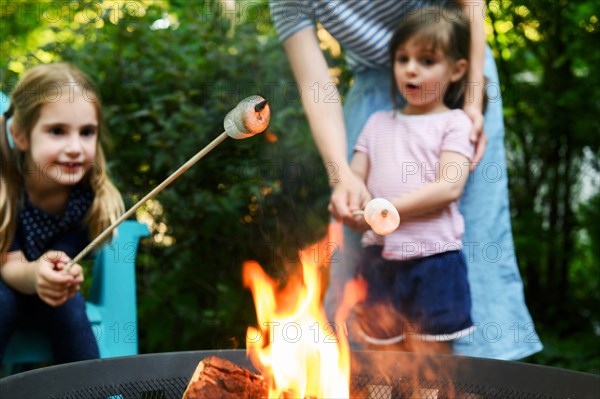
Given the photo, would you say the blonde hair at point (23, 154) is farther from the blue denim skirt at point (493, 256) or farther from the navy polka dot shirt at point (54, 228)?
the blue denim skirt at point (493, 256)

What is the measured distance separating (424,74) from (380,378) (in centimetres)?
86

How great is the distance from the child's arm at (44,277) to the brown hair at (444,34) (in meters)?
1.04

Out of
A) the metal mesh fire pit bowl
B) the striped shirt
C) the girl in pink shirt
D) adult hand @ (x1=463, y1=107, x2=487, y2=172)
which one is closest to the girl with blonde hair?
the metal mesh fire pit bowl

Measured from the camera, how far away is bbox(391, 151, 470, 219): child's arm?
179 cm

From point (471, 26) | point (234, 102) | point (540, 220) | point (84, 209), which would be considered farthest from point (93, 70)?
point (540, 220)

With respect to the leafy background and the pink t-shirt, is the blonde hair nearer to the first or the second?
the leafy background

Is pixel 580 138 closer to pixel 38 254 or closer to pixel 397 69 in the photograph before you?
pixel 397 69

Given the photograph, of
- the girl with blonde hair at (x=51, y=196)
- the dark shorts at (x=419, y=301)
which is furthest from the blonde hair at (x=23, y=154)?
the dark shorts at (x=419, y=301)

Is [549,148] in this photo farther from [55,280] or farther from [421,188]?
[55,280]

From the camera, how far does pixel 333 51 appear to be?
2980mm

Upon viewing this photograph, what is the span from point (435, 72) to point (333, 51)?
3.75ft

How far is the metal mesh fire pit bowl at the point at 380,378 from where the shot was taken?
4.16 ft

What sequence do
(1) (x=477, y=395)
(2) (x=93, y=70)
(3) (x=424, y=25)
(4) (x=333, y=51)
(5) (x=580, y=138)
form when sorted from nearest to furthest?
(1) (x=477, y=395), (3) (x=424, y=25), (2) (x=93, y=70), (4) (x=333, y=51), (5) (x=580, y=138)

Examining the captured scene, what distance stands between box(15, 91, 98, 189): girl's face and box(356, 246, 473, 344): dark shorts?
0.87 m
